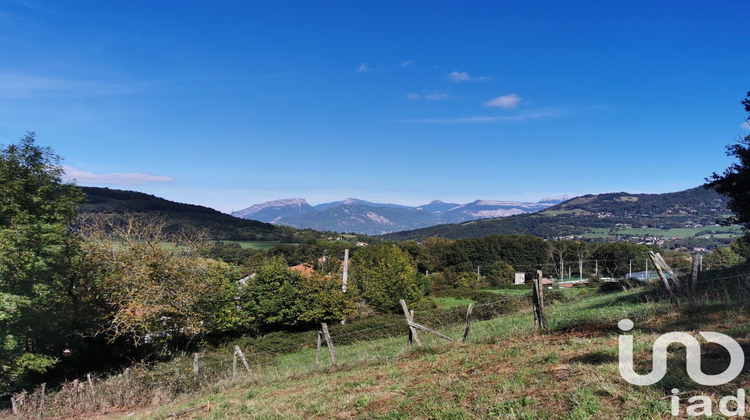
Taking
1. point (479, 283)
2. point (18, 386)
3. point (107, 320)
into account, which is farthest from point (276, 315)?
point (479, 283)

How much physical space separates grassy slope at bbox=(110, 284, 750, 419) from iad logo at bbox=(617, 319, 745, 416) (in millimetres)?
127

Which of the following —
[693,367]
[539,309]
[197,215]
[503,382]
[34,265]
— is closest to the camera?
[693,367]

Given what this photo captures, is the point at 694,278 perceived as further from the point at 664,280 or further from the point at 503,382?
the point at 503,382

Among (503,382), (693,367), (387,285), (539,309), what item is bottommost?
(387,285)

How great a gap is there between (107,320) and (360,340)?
16.6 metres

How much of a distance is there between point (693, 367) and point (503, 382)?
2.62 metres

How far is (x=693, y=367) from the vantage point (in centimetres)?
561

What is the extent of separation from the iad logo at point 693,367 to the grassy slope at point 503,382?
0.42 feet

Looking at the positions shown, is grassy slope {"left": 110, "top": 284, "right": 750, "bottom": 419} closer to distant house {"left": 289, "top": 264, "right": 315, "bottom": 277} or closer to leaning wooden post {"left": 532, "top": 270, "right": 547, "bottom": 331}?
leaning wooden post {"left": 532, "top": 270, "right": 547, "bottom": 331}

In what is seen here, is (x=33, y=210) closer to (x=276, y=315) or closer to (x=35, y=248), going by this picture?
(x=35, y=248)

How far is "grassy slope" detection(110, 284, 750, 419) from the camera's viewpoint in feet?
16.9

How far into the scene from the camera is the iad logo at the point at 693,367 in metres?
4.52

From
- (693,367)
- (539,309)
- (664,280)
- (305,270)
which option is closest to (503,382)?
(693,367)

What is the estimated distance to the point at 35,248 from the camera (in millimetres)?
17281
